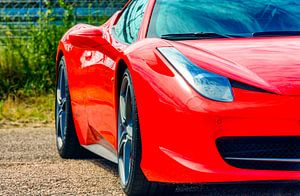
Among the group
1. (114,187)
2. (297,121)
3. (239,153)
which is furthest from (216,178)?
(114,187)

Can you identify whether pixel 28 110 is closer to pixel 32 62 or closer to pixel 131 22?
pixel 32 62

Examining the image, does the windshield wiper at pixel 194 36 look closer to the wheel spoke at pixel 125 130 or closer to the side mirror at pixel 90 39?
the wheel spoke at pixel 125 130

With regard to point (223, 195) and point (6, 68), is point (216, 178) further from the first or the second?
point (6, 68)

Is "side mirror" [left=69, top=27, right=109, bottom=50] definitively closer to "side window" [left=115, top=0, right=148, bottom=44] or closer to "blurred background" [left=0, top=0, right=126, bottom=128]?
"side window" [left=115, top=0, right=148, bottom=44]

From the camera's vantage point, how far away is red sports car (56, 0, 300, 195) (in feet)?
14.7

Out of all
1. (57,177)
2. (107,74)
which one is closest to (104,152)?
(57,177)

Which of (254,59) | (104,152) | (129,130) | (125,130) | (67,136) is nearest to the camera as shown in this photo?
(254,59)

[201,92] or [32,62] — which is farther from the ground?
[201,92]

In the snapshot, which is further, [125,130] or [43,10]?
[43,10]

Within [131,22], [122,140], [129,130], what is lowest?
[122,140]

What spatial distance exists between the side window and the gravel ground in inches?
33.5

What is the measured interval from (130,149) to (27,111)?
5.25 m

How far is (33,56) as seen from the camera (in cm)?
1156

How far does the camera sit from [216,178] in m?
4.54
